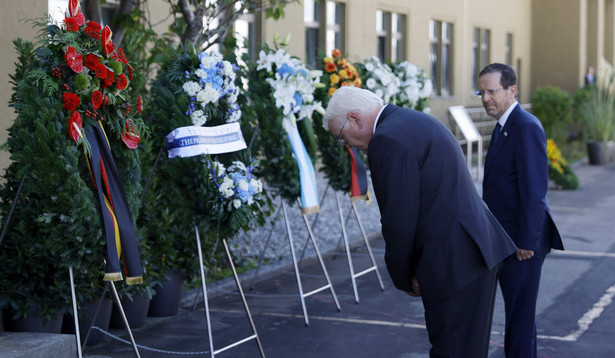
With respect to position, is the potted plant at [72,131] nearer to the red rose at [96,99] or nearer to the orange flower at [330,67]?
the red rose at [96,99]

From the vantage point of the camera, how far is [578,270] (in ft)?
30.6

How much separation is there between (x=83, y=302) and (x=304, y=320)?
1.90 meters

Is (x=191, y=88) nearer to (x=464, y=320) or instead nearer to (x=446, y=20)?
(x=464, y=320)

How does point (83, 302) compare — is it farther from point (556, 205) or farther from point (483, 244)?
point (556, 205)

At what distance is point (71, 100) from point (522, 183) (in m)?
2.60

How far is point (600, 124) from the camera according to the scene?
2278cm

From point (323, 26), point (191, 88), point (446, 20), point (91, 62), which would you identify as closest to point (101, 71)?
point (91, 62)

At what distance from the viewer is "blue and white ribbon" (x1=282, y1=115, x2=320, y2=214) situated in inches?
302

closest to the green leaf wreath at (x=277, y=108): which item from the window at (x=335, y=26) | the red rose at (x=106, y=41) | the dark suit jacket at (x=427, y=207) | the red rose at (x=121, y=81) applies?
the red rose at (x=121, y=81)

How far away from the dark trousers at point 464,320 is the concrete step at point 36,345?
244 cm

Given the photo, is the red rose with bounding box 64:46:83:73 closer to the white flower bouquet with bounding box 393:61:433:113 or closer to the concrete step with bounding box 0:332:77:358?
the concrete step with bounding box 0:332:77:358

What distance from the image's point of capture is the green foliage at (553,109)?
2409 cm

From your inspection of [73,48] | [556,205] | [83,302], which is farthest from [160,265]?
[556,205]

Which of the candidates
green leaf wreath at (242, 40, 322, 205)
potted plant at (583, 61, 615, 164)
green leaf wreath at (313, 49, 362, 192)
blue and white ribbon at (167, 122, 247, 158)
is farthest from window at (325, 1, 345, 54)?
blue and white ribbon at (167, 122, 247, 158)
